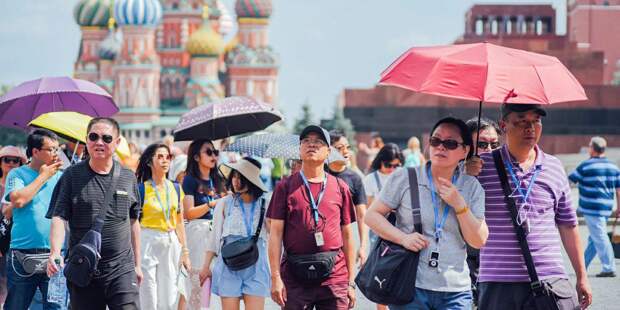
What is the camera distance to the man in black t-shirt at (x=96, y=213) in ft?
19.9

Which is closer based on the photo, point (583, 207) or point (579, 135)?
point (583, 207)

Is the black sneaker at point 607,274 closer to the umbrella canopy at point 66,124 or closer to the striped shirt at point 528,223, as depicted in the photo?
Result: the umbrella canopy at point 66,124

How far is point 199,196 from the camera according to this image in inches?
327

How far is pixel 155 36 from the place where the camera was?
8606 centimetres

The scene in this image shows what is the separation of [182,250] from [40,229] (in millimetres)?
1037

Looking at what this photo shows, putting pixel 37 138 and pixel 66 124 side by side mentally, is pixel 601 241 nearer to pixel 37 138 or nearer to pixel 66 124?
pixel 66 124

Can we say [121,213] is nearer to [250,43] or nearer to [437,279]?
[437,279]

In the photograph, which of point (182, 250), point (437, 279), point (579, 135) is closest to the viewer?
point (437, 279)

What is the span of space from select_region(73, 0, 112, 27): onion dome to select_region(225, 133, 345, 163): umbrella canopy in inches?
3113

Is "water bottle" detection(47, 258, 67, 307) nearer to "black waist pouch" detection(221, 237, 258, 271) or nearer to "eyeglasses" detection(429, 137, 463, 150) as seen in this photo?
"black waist pouch" detection(221, 237, 258, 271)

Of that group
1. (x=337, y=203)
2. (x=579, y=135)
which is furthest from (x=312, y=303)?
(x=579, y=135)

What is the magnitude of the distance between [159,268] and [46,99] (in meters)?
1.80

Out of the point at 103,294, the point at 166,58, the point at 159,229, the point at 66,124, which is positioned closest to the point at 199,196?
the point at 159,229

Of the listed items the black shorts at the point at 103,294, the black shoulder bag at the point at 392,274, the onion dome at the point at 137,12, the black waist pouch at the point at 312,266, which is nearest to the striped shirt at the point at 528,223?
the black shoulder bag at the point at 392,274
